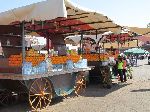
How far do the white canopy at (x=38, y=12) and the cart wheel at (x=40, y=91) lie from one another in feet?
5.94

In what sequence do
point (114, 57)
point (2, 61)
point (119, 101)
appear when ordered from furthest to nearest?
1. point (114, 57)
2. point (119, 101)
3. point (2, 61)

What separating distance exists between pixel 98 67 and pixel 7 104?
5.55m

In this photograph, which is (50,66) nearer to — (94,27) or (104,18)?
(104,18)

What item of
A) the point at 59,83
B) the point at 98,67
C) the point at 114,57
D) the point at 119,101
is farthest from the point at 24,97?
the point at 114,57

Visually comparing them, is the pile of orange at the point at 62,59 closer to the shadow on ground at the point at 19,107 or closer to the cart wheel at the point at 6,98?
the shadow on ground at the point at 19,107

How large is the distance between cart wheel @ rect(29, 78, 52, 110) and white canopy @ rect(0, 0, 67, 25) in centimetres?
181

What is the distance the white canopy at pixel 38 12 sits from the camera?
7441 millimetres

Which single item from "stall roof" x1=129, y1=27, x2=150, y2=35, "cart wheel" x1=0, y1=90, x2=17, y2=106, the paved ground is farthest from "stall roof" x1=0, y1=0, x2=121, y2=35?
the paved ground

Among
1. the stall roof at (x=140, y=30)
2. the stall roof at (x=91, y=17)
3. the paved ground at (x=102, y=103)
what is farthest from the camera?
the stall roof at (x=140, y=30)

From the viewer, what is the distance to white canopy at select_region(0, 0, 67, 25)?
7.44 metres

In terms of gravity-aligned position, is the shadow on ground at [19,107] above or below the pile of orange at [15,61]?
below

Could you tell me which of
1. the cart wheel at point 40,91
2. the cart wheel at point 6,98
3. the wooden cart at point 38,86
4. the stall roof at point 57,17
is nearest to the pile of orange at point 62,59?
the wooden cart at point 38,86

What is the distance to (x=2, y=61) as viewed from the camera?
8258 mm

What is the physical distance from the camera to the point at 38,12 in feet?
25.5
